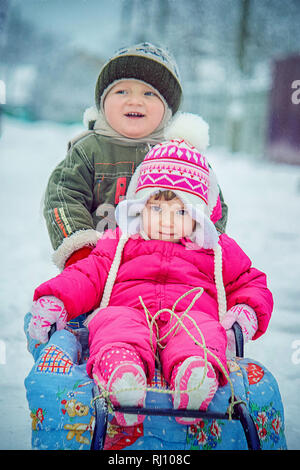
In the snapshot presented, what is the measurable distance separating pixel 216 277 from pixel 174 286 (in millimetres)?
140

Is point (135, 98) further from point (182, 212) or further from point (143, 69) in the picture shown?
point (182, 212)

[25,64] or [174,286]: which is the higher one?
[25,64]

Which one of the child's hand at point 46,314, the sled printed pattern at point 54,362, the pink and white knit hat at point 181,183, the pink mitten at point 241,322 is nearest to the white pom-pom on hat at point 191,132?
the pink and white knit hat at point 181,183

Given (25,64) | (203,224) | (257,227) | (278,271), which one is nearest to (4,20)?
(25,64)

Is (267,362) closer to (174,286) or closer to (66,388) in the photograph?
(174,286)

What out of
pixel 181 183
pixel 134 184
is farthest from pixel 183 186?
pixel 134 184

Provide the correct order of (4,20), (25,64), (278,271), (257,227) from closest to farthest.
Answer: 1. (4,20)
2. (25,64)
3. (278,271)
4. (257,227)

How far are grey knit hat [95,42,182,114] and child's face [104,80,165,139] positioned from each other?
0.09ft

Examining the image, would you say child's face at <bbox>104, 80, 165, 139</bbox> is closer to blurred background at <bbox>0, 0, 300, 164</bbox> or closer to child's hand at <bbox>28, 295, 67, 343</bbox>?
blurred background at <bbox>0, 0, 300, 164</bbox>

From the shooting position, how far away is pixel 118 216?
1460 mm

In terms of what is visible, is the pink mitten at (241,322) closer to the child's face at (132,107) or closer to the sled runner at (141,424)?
the sled runner at (141,424)

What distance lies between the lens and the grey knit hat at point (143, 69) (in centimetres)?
163

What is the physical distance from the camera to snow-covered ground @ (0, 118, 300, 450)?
5.55ft
